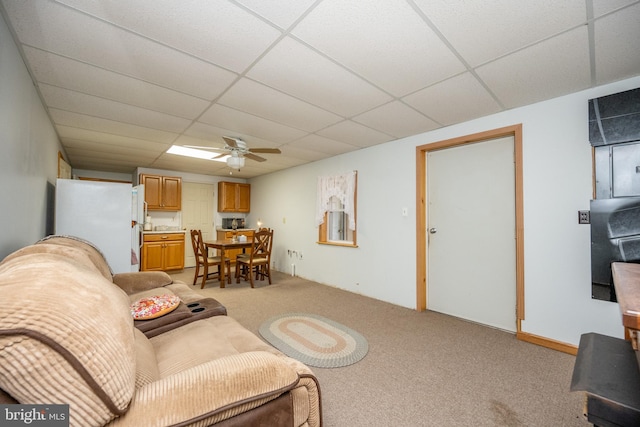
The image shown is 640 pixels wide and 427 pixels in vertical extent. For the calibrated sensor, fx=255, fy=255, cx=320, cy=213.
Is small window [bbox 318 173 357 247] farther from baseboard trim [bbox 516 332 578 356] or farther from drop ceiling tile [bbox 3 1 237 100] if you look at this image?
drop ceiling tile [bbox 3 1 237 100]

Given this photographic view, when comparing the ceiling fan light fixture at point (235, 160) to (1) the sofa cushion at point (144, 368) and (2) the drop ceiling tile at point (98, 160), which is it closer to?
(2) the drop ceiling tile at point (98, 160)

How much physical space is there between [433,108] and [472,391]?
7.93 ft

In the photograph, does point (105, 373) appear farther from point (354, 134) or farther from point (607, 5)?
point (354, 134)

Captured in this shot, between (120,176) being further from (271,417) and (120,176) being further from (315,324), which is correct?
(271,417)

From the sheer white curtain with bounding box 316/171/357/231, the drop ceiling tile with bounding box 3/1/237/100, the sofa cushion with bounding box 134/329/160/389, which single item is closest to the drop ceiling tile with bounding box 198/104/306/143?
the drop ceiling tile with bounding box 3/1/237/100

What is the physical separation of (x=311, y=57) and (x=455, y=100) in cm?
146

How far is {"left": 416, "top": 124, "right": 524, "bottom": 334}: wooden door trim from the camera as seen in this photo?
2518 mm

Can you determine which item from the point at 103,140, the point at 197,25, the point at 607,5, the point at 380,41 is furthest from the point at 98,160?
the point at 607,5

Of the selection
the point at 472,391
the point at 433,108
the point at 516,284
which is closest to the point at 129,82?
the point at 433,108

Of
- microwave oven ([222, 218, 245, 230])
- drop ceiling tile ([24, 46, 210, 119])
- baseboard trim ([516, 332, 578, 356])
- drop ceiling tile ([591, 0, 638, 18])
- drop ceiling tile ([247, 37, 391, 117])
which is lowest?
baseboard trim ([516, 332, 578, 356])

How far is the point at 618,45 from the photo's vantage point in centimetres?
163

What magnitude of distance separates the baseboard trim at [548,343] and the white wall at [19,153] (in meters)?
4.10

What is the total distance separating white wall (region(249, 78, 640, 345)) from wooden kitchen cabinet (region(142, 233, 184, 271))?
3.42 meters

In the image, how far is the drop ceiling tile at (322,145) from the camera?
3582 millimetres
